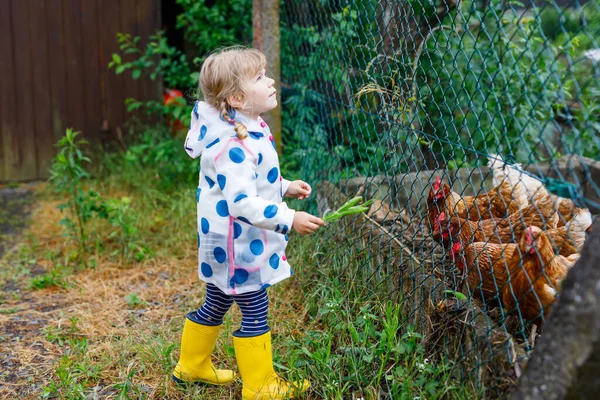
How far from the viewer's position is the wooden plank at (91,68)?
5.93 meters

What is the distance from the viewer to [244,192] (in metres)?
2.17

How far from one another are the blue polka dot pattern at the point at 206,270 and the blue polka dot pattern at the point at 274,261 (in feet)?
0.76

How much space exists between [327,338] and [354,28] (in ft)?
5.87

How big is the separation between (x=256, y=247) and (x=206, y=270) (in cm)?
22

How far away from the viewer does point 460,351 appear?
233 centimetres

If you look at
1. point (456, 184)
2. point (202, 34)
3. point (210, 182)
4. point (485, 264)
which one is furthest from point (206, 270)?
point (202, 34)

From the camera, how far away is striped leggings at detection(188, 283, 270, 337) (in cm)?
240

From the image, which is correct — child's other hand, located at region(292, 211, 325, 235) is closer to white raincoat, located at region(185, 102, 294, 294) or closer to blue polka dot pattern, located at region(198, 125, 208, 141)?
white raincoat, located at region(185, 102, 294, 294)

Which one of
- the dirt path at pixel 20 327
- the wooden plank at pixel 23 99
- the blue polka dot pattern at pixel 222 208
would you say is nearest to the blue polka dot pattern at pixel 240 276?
the blue polka dot pattern at pixel 222 208

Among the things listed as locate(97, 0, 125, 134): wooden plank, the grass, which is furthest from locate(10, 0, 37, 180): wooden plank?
the grass

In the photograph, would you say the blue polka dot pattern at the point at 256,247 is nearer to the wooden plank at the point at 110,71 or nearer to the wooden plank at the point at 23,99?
the wooden plank at the point at 110,71

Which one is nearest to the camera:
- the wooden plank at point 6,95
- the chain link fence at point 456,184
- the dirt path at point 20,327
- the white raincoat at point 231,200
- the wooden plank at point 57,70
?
the chain link fence at point 456,184

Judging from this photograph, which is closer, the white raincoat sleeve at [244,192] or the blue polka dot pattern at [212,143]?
the white raincoat sleeve at [244,192]

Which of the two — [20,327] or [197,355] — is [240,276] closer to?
[197,355]
